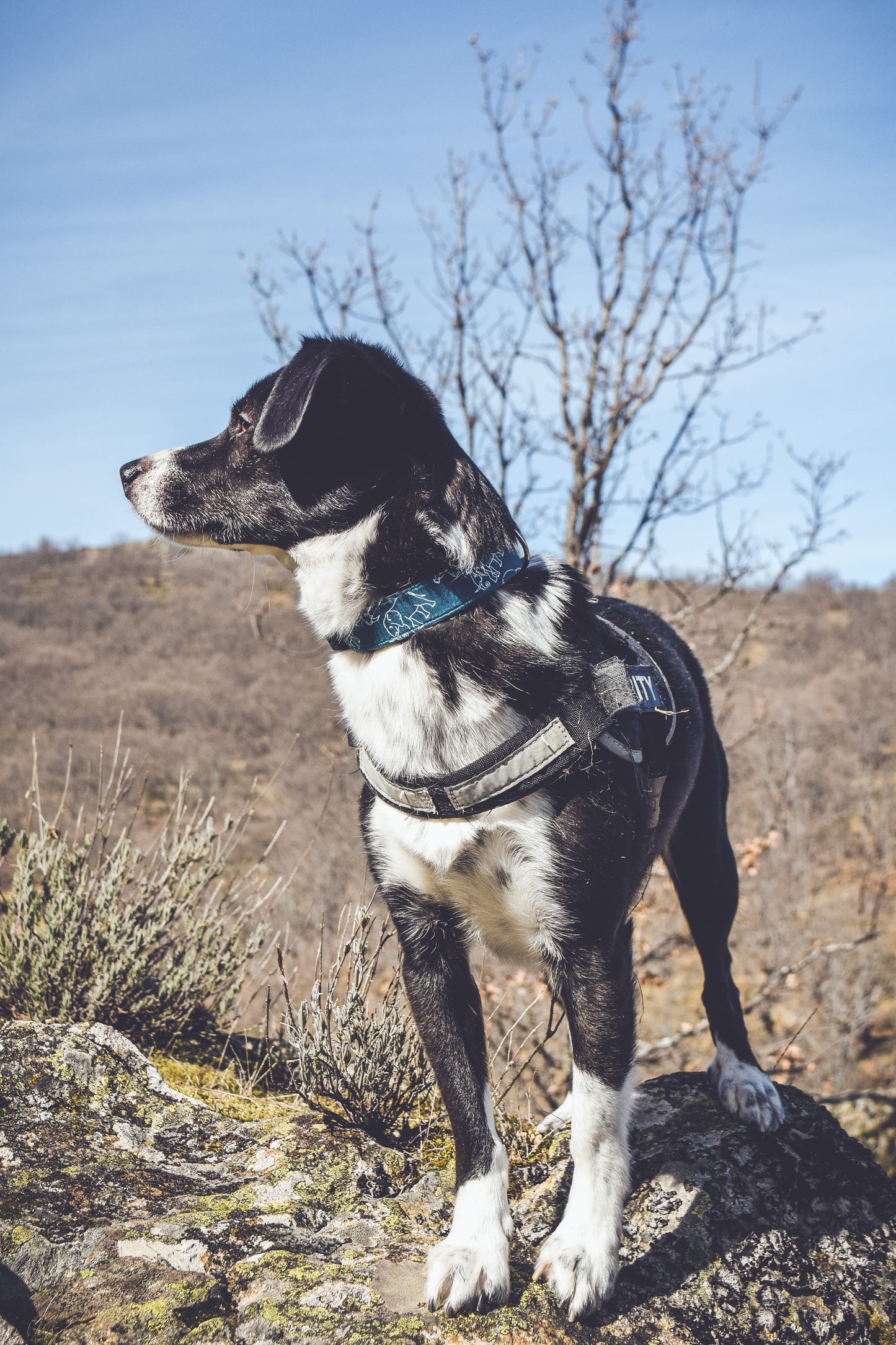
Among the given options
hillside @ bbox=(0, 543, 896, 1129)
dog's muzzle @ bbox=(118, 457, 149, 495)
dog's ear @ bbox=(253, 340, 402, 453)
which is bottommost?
hillside @ bbox=(0, 543, 896, 1129)

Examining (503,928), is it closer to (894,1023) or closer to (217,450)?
(217,450)

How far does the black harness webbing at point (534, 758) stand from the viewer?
179cm

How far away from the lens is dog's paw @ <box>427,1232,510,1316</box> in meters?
1.70

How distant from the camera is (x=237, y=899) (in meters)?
3.56

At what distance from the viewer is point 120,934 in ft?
9.94

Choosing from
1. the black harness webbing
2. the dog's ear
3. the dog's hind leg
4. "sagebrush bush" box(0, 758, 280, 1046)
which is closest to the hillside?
"sagebrush bush" box(0, 758, 280, 1046)

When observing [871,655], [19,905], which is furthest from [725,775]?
[871,655]

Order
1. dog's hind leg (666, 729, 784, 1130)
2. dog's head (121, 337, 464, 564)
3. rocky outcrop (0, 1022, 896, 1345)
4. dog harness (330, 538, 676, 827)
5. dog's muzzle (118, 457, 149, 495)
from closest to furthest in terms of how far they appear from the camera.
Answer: rocky outcrop (0, 1022, 896, 1345) < dog harness (330, 538, 676, 827) < dog's head (121, 337, 464, 564) < dog's muzzle (118, 457, 149, 495) < dog's hind leg (666, 729, 784, 1130)

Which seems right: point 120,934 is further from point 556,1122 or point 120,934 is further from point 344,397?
point 344,397

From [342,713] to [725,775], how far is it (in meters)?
1.49

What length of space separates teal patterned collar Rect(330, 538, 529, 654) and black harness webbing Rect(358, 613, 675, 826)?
0.28 metres

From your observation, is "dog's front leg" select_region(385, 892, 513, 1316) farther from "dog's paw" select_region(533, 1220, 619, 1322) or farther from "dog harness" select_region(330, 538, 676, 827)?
"dog harness" select_region(330, 538, 676, 827)

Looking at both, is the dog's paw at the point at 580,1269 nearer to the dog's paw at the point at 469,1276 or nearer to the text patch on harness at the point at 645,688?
the dog's paw at the point at 469,1276

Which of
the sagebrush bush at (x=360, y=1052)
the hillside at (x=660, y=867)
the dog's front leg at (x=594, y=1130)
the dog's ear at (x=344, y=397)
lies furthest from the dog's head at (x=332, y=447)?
the hillside at (x=660, y=867)
